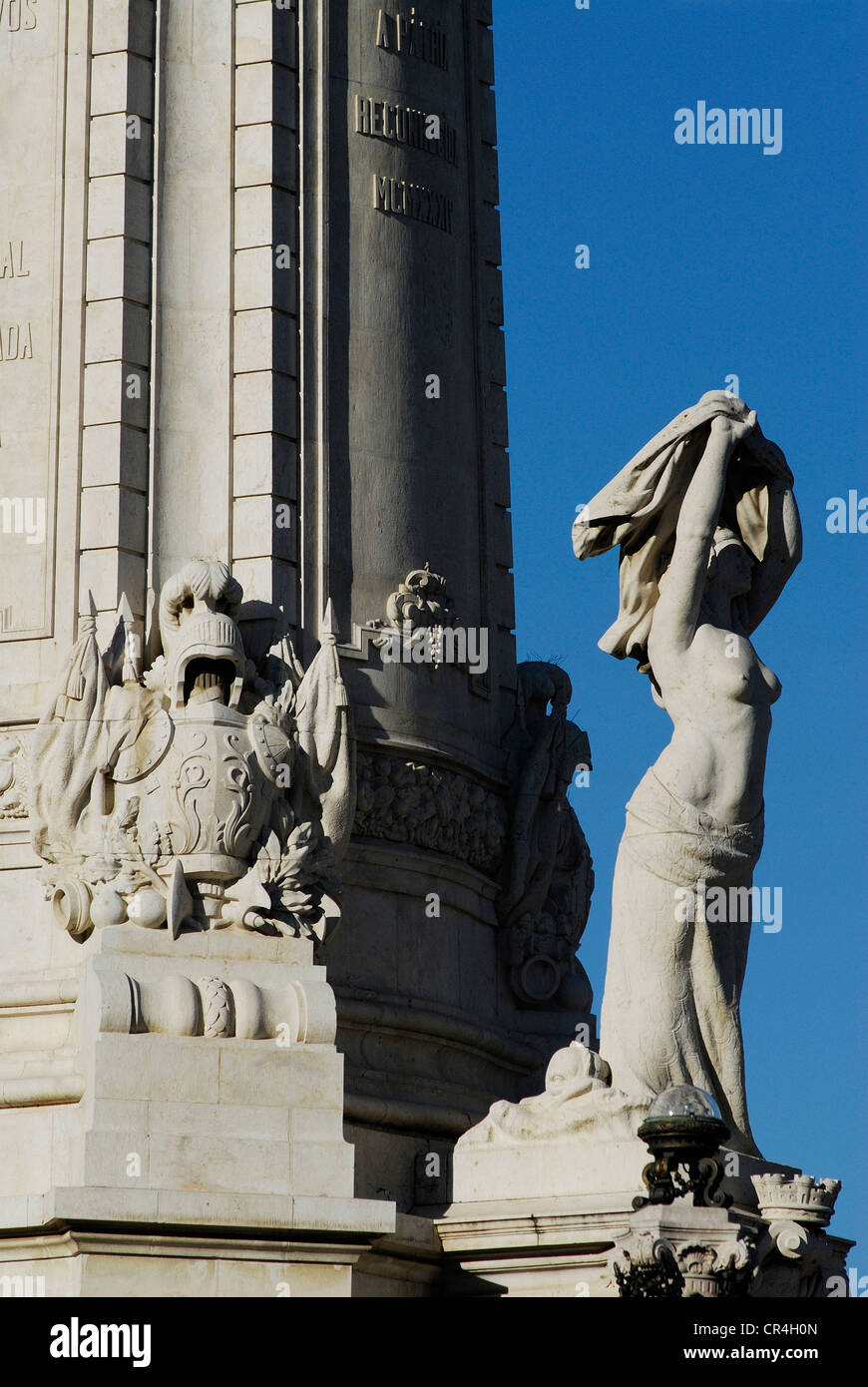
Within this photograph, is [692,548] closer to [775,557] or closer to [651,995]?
[775,557]

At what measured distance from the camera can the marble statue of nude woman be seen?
61.0 ft

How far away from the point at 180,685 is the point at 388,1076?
10.7ft

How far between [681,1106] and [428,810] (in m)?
6.36

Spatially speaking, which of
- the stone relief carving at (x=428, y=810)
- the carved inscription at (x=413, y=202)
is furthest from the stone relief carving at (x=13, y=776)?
the carved inscription at (x=413, y=202)

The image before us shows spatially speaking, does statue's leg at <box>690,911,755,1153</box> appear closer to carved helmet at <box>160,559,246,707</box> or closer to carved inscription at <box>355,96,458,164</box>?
carved helmet at <box>160,559,246,707</box>

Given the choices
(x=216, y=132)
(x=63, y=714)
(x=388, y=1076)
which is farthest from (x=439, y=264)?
(x=388, y=1076)

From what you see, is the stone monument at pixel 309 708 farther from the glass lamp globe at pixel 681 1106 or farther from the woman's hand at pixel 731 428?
the glass lamp globe at pixel 681 1106

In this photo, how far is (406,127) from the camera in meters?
22.5

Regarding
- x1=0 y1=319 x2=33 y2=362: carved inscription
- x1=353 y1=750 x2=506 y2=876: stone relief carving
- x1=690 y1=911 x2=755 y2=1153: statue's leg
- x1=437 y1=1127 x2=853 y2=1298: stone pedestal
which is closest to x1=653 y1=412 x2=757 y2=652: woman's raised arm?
x1=690 y1=911 x2=755 y2=1153: statue's leg

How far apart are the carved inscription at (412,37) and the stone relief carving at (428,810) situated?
20.0ft

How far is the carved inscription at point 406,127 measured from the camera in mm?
22156

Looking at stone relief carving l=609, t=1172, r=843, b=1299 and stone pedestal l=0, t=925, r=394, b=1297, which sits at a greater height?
stone pedestal l=0, t=925, r=394, b=1297

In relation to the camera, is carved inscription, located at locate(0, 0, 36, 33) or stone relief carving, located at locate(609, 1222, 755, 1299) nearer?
stone relief carving, located at locate(609, 1222, 755, 1299)

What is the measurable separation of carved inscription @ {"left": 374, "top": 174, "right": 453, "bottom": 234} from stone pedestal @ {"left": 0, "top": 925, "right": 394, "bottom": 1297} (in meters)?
6.67
